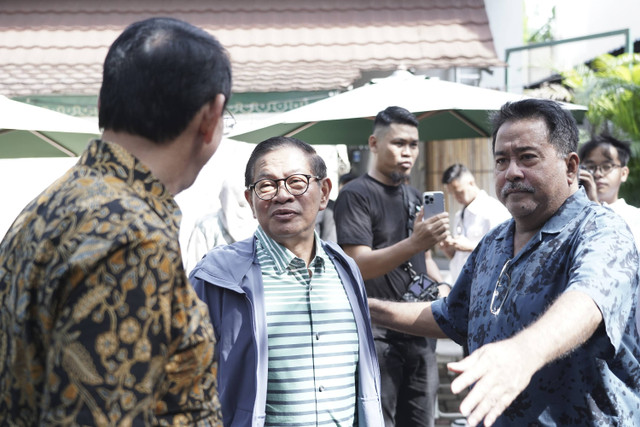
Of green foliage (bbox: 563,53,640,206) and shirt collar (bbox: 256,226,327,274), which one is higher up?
green foliage (bbox: 563,53,640,206)

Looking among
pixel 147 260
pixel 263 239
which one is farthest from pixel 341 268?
pixel 147 260

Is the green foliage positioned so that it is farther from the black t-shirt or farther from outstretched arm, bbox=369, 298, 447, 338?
outstretched arm, bbox=369, 298, 447, 338

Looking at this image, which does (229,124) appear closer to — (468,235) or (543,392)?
(468,235)

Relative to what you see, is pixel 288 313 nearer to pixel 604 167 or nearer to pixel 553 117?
pixel 553 117

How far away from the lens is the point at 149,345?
123cm

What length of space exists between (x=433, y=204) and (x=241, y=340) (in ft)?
5.80

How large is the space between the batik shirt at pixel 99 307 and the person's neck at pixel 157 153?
0.9 inches

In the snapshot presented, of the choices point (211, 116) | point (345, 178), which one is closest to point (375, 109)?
point (345, 178)

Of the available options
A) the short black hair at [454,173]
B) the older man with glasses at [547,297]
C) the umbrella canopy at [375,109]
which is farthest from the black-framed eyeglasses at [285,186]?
the short black hair at [454,173]

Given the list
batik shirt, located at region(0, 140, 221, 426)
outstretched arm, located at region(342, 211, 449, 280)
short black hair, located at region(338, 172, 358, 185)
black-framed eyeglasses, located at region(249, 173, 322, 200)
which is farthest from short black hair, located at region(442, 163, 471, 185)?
batik shirt, located at region(0, 140, 221, 426)

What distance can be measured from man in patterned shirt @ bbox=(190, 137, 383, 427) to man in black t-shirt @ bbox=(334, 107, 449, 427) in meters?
1.15

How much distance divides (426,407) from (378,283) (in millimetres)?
761

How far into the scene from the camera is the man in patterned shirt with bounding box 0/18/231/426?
1180mm

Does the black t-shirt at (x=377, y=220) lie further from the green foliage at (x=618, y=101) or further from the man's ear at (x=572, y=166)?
the green foliage at (x=618, y=101)
